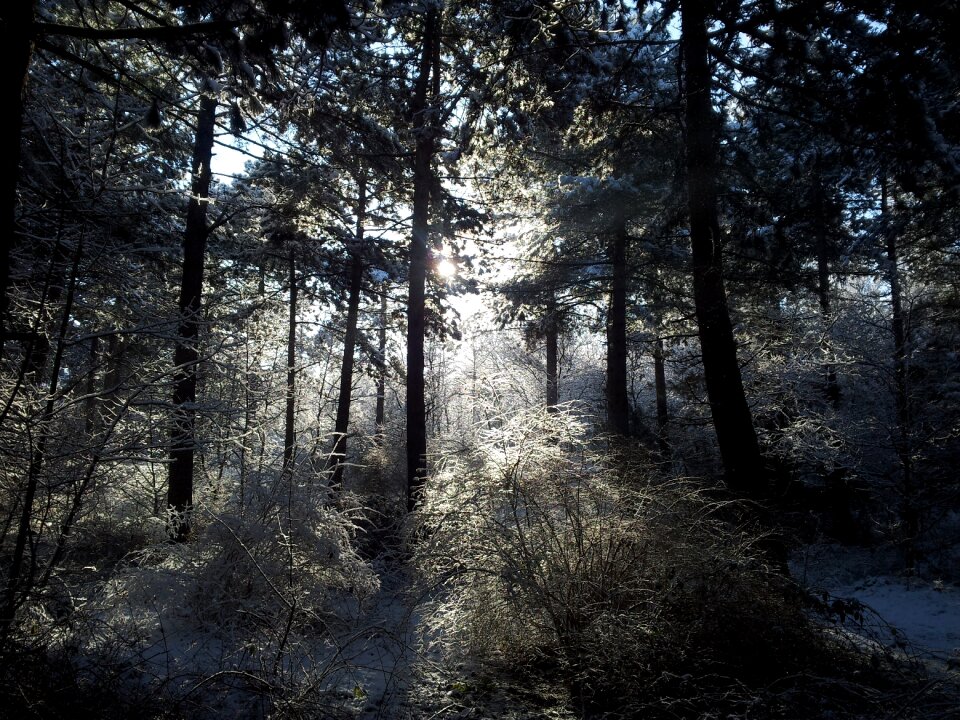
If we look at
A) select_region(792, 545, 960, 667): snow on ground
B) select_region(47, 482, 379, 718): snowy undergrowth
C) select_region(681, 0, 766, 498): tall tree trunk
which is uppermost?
select_region(681, 0, 766, 498): tall tree trunk

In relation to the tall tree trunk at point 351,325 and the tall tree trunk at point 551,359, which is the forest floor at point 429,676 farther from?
the tall tree trunk at point 551,359

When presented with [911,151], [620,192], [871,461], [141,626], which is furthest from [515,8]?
[871,461]

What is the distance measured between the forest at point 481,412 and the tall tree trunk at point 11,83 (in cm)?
3

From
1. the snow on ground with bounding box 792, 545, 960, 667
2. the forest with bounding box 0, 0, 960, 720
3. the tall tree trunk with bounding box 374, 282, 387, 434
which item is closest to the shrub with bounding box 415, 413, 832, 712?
the forest with bounding box 0, 0, 960, 720

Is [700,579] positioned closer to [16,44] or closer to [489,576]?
[489,576]

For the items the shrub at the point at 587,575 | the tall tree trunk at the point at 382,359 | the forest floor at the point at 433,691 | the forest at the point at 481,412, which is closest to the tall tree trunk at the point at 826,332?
the forest at the point at 481,412

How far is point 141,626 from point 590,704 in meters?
4.20

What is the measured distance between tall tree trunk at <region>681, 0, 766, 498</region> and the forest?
48mm

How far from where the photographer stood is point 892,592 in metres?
10.5

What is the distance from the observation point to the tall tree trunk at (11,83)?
3.56 m

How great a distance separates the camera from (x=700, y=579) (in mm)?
5082

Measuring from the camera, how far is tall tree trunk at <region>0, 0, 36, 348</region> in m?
3.56

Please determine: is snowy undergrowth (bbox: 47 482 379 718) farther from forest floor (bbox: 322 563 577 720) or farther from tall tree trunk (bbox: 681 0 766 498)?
tall tree trunk (bbox: 681 0 766 498)

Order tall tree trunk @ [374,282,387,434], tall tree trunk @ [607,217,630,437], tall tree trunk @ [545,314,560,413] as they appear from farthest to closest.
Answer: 1. tall tree trunk @ [545,314,560,413]
2. tall tree trunk @ [374,282,387,434]
3. tall tree trunk @ [607,217,630,437]
